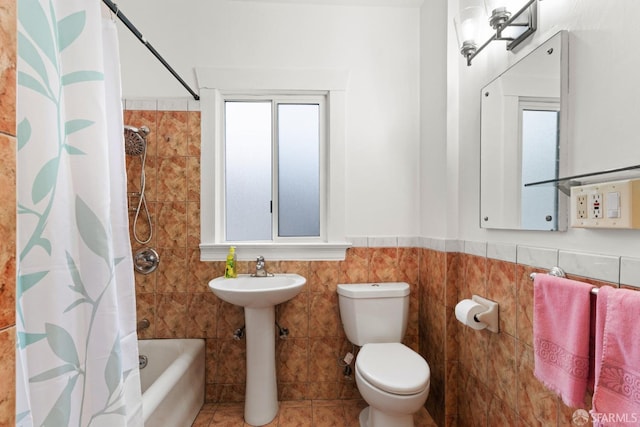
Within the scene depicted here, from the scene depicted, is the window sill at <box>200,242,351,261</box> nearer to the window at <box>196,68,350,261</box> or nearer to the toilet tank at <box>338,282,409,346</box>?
the window at <box>196,68,350,261</box>

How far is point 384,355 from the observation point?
1602 millimetres

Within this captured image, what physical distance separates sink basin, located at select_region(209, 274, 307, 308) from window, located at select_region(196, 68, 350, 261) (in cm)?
17

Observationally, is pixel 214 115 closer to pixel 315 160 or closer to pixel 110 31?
pixel 315 160

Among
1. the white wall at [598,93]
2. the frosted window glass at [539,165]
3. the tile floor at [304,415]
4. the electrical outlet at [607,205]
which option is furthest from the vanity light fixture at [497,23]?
the tile floor at [304,415]

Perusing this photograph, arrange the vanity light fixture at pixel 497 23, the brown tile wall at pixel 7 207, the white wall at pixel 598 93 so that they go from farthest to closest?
the vanity light fixture at pixel 497 23 → the white wall at pixel 598 93 → the brown tile wall at pixel 7 207

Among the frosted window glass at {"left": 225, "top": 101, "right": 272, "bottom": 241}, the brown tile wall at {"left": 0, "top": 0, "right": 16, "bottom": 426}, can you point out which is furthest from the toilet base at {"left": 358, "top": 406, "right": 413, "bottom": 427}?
the brown tile wall at {"left": 0, "top": 0, "right": 16, "bottom": 426}

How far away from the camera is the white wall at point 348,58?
1.94 m

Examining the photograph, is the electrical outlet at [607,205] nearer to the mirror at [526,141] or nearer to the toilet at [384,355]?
the mirror at [526,141]

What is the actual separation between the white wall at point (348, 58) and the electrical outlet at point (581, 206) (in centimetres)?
112

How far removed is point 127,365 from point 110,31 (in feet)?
3.01

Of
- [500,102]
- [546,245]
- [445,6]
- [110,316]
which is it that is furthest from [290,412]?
[445,6]

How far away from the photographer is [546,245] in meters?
1.12

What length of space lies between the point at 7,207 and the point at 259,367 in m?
1.60

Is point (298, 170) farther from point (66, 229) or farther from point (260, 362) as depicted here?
point (66, 229)
